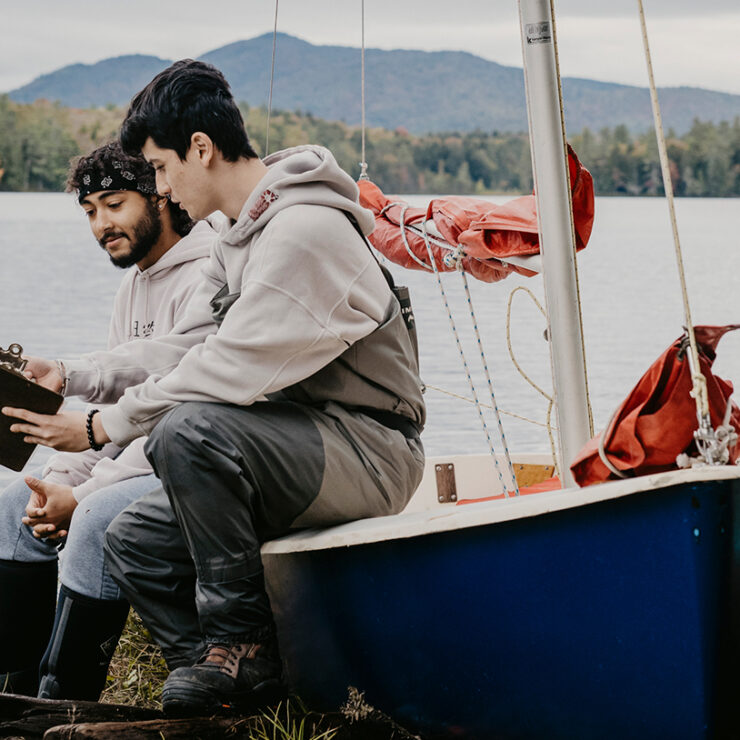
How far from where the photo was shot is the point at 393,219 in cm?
464

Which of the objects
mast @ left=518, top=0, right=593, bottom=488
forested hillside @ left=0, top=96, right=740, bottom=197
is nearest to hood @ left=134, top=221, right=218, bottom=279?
mast @ left=518, top=0, right=593, bottom=488

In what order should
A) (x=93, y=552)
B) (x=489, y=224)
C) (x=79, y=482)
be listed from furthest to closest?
(x=489, y=224) < (x=79, y=482) < (x=93, y=552)

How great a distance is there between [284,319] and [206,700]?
2.67ft

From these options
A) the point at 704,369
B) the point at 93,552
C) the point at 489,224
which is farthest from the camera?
the point at 489,224

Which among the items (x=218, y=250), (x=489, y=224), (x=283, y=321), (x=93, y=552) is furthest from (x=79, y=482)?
(x=489, y=224)

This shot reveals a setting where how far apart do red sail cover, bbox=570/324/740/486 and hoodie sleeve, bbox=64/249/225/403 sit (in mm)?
1185

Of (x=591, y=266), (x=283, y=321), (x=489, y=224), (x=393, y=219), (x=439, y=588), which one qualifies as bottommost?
(x=439, y=588)

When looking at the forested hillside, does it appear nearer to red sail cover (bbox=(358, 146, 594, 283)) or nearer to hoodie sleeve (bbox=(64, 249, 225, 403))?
red sail cover (bbox=(358, 146, 594, 283))

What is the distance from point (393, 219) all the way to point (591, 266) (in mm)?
24503

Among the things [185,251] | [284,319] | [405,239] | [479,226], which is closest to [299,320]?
[284,319]

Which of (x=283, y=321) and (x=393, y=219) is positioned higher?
(x=393, y=219)

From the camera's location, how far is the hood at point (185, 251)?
133 inches

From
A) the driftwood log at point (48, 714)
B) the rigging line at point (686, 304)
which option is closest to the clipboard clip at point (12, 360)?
the driftwood log at point (48, 714)

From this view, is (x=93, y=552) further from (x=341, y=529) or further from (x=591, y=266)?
(x=591, y=266)
